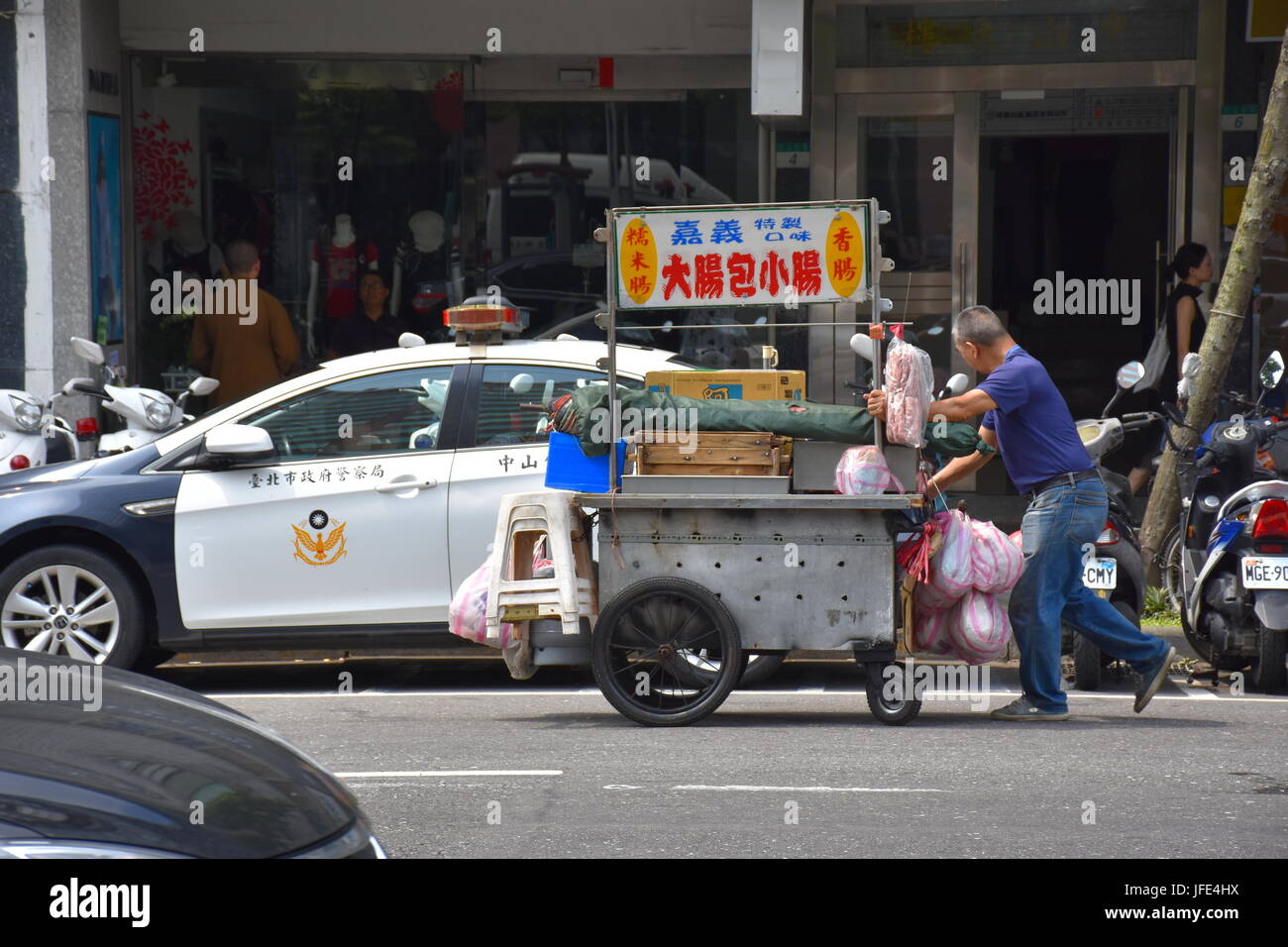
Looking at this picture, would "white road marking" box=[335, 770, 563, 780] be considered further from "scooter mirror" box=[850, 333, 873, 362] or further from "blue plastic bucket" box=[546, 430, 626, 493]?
"scooter mirror" box=[850, 333, 873, 362]

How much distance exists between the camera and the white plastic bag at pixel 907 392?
704cm

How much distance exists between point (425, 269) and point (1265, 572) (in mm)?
8340

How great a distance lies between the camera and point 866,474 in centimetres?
725

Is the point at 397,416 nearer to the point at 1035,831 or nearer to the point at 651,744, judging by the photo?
the point at 651,744

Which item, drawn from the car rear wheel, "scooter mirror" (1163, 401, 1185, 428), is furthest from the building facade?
the car rear wheel

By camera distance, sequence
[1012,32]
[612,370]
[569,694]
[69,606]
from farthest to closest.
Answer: [1012,32] → [569,694] → [69,606] → [612,370]

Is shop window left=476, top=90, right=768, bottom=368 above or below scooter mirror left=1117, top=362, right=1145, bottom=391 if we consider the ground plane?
above

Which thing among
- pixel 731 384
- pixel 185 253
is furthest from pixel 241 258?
pixel 731 384

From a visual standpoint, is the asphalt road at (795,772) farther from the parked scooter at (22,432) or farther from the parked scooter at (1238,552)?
the parked scooter at (22,432)

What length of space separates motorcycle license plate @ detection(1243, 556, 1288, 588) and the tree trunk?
1.90 meters

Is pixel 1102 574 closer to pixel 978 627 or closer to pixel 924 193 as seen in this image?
pixel 978 627

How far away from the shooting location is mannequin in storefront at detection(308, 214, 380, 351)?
14727mm

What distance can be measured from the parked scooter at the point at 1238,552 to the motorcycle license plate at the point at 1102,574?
0.48 m
